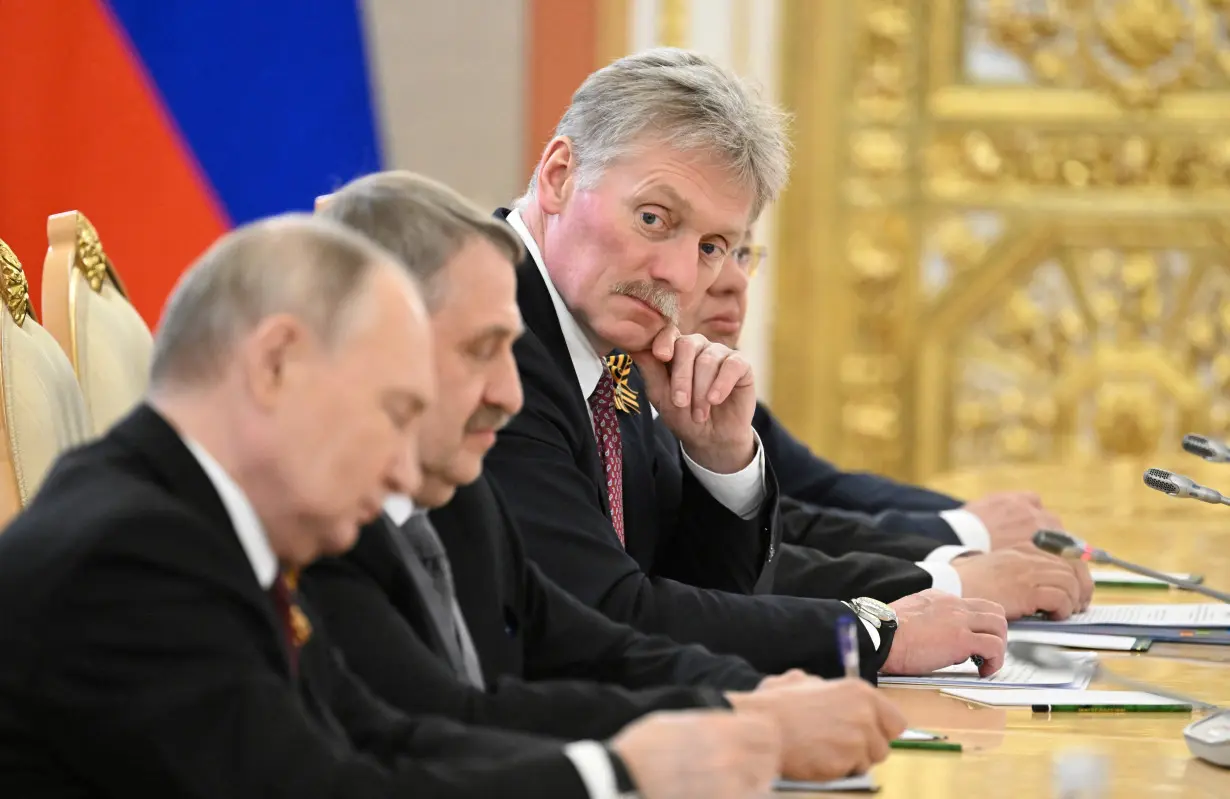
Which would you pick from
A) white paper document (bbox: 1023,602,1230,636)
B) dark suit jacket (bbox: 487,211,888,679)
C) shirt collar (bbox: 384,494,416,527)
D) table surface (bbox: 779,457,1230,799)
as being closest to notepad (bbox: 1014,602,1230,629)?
white paper document (bbox: 1023,602,1230,636)

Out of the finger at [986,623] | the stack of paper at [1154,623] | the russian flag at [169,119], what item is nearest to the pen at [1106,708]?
the finger at [986,623]

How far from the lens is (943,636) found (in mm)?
2332

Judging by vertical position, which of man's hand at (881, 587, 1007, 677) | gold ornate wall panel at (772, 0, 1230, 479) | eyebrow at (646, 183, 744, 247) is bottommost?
gold ornate wall panel at (772, 0, 1230, 479)

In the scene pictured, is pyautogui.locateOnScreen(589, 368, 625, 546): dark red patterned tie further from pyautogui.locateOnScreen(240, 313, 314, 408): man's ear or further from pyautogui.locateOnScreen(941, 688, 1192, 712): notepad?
pyautogui.locateOnScreen(240, 313, 314, 408): man's ear

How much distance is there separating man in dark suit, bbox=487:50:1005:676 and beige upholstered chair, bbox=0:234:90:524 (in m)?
0.56

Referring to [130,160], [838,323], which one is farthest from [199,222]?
[838,323]

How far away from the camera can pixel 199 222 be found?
544 cm

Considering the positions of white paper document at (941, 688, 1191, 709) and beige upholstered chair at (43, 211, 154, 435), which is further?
beige upholstered chair at (43, 211, 154, 435)

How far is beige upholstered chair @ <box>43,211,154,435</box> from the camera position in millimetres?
2707

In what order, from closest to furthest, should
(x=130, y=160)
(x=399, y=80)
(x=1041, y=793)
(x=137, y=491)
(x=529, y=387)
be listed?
(x=137, y=491)
(x=1041, y=793)
(x=529, y=387)
(x=130, y=160)
(x=399, y=80)

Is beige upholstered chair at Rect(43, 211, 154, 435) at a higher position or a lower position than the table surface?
higher

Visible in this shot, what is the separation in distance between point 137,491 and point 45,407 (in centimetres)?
101

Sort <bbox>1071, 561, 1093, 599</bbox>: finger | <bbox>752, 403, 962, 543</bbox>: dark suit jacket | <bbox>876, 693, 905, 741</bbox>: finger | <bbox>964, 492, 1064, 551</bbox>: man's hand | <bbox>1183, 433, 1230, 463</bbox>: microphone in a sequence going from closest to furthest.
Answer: <bbox>876, 693, 905, 741</bbox>: finger < <bbox>1183, 433, 1230, 463</bbox>: microphone < <bbox>1071, 561, 1093, 599</bbox>: finger < <bbox>964, 492, 1064, 551</bbox>: man's hand < <bbox>752, 403, 962, 543</bbox>: dark suit jacket

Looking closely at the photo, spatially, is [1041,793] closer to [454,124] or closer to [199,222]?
[199,222]
